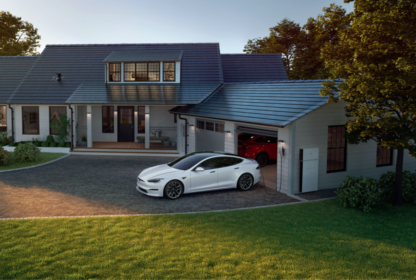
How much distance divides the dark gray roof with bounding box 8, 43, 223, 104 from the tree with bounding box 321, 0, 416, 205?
14411mm

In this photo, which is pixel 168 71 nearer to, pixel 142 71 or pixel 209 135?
pixel 142 71

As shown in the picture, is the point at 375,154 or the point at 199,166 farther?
the point at 375,154

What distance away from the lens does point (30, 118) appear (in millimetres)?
23984

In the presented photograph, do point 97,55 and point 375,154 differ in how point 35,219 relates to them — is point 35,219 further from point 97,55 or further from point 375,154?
point 97,55

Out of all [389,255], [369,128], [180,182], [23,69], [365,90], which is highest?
[23,69]

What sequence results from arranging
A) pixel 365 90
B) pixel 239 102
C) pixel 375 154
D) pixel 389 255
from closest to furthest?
pixel 389 255
pixel 365 90
pixel 375 154
pixel 239 102

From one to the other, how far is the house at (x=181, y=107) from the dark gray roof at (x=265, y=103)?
0.07 meters

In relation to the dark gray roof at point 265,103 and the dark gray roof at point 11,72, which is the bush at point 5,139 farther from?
the dark gray roof at point 265,103

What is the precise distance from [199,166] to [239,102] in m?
6.13

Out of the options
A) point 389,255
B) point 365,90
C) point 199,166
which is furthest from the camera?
point 199,166

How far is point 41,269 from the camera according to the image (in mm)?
6148

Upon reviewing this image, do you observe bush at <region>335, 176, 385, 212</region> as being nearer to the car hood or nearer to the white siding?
the white siding

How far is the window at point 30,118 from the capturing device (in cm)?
2391

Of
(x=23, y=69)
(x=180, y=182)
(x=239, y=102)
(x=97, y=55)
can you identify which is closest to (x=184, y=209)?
(x=180, y=182)
